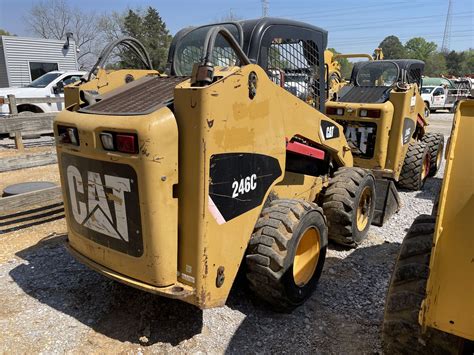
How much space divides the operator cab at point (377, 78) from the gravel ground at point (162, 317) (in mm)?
3269

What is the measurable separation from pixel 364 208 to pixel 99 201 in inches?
125

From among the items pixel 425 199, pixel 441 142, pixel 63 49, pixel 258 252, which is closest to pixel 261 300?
pixel 258 252

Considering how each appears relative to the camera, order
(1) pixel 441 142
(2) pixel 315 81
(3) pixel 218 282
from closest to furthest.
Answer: (3) pixel 218 282
(2) pixel 315 81
(1) pixel 441 142

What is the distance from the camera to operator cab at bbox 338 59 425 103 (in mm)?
6484

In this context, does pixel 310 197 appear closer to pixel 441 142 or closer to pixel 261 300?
pixel 261 300

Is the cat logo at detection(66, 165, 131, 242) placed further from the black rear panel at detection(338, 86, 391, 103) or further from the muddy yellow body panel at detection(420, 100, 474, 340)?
the black rear panel at detection(338, 86, 391, 103)

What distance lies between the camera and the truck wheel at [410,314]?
2.00m

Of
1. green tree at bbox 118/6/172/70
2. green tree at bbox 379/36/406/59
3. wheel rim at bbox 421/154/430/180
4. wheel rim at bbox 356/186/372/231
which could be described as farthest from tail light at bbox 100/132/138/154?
green tree at bbox 379/36/406/59

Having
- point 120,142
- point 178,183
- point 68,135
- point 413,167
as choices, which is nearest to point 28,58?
point 413,167

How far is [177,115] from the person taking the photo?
96.1 inches

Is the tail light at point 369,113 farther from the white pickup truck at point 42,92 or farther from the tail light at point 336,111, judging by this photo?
the white pickup truck at point 42,92

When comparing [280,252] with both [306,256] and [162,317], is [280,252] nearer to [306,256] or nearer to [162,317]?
[306,256]

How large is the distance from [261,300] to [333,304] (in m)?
0.67

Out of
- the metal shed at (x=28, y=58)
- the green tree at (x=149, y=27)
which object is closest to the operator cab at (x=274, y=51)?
the metal shed at (x=28, y=58)
